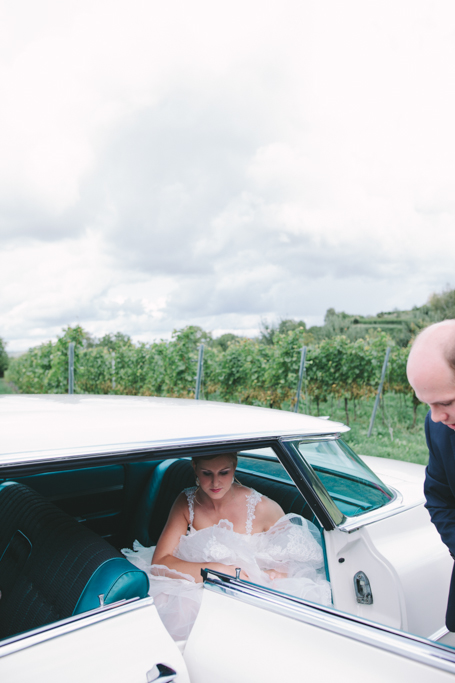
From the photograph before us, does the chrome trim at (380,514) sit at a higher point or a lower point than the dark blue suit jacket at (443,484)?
lower

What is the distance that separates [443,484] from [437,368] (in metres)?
0.64

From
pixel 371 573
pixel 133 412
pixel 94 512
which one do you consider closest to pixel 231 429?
pixel 133 412

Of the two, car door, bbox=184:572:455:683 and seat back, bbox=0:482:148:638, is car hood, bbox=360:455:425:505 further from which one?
seat back, bbox=0:482:148:638

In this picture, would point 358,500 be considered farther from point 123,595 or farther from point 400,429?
point 400,429

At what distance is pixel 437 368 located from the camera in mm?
1280

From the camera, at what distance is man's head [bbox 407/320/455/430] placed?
4.17ft

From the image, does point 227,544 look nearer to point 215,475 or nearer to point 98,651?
point 215,475

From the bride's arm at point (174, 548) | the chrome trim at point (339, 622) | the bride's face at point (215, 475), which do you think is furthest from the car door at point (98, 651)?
the bride's face at point (215, 475)

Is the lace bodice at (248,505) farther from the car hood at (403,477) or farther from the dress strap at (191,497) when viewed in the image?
the car hood at (403,477)

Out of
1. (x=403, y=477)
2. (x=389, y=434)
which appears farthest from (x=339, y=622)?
(x=389, y=434)

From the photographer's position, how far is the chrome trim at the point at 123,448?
52.2 inches

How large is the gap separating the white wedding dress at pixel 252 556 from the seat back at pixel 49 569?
17.2 inches

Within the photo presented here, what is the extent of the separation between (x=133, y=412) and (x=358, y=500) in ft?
4.03

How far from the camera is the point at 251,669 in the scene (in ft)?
4.09
